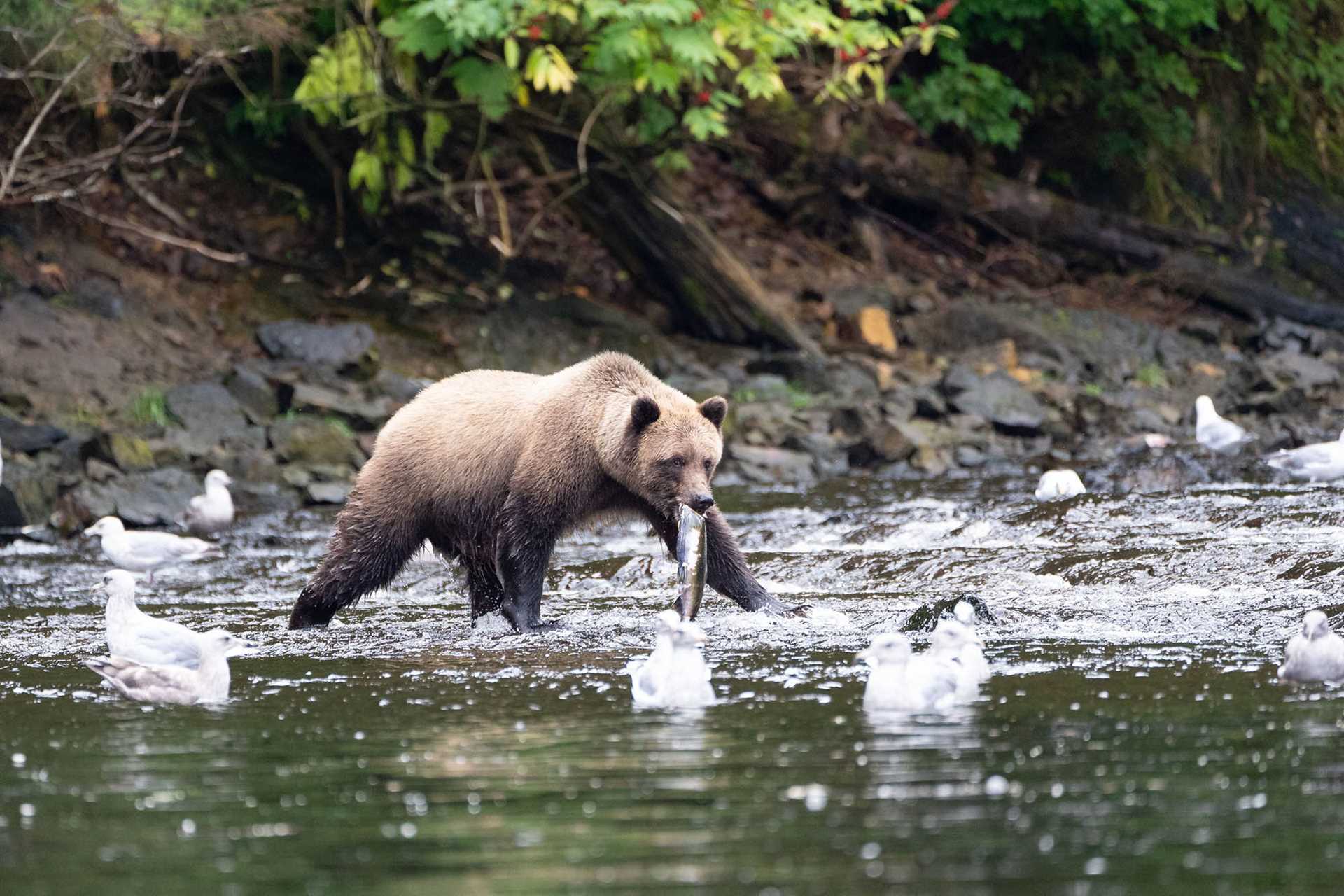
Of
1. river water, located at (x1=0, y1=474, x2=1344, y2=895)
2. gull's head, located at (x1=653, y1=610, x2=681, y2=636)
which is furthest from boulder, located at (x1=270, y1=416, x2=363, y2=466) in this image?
gull's head, located at (x1=653, y1=610, x2=681, y2=636)

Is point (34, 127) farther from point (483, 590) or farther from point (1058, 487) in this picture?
point (1058, 487)

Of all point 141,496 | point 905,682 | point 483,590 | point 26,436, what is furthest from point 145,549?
point 905,682

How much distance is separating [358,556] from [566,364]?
8612 mm

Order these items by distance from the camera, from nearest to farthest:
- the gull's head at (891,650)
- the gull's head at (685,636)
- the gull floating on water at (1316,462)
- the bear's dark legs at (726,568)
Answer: the gull's head at (891,650) → the gull's head at (685,636) → the bear's dark legs at (726,568) → the gull floating on water at (1316,462)

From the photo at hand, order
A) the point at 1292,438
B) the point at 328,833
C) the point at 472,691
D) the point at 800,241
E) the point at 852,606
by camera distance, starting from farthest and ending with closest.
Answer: the point at 800,241 → the point at 1292,438 → the point at 852,606 → the point at 472,691 → the point at 328,833

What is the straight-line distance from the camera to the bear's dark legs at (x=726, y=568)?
8.94 meters

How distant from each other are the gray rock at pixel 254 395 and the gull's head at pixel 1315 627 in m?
10.9

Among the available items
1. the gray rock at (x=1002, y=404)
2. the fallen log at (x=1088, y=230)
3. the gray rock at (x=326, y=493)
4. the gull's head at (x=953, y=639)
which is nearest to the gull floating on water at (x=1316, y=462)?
the gray rock at (x=1002, y=404)

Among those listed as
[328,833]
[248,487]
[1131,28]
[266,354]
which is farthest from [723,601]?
[1131,28]

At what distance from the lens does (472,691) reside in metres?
6.91

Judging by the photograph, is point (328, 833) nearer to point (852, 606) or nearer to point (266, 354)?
point (852, 606)

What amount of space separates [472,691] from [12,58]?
1043 cm

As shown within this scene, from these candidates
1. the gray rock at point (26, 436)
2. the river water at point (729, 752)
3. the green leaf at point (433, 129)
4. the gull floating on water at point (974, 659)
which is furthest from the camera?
the green leaf at point (433, 129)

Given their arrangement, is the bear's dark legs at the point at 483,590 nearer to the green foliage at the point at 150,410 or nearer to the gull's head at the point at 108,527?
the gull's head at the point at 108,527
